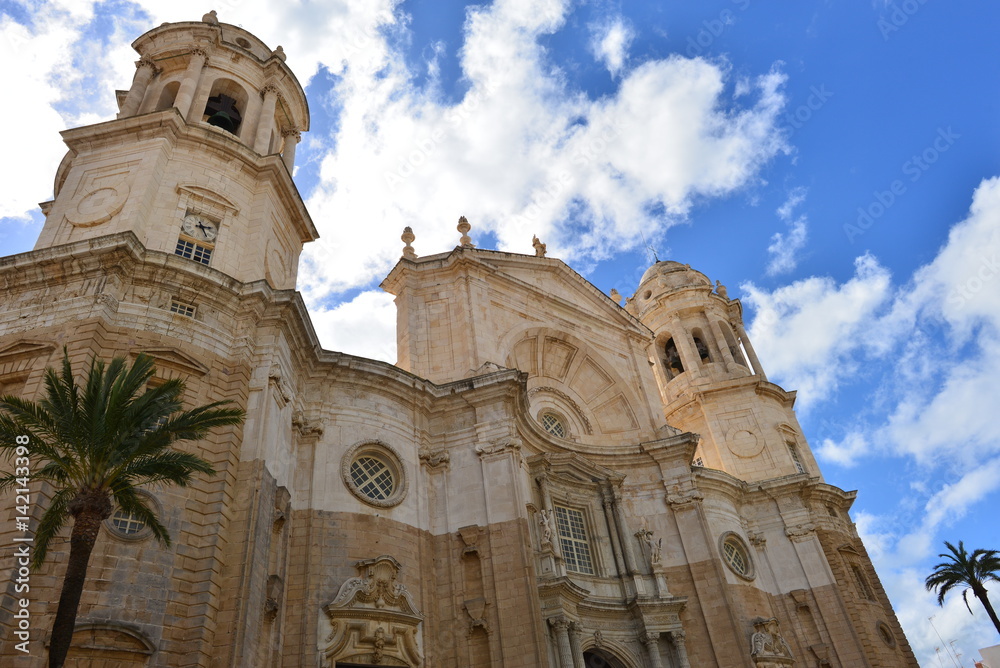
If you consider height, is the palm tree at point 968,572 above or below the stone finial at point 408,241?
below

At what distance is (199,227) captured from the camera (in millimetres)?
22156

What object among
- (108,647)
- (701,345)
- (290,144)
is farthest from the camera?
(701,345)

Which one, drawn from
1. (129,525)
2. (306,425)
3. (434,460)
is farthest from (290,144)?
(129,525)

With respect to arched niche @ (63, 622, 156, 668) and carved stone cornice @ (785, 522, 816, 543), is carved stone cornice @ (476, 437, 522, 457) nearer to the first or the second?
arched niche @ (63, 622, 156, 668)

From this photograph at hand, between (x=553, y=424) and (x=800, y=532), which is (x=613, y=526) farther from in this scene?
(x=800, y=532)

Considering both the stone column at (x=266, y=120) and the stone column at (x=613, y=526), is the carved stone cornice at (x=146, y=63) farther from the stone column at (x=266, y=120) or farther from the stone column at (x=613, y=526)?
the stone column at (x=613, y=526)

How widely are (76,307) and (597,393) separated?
21223 mm

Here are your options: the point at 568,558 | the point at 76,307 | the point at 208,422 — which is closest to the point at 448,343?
the point at 568,558

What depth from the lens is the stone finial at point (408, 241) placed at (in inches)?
1152

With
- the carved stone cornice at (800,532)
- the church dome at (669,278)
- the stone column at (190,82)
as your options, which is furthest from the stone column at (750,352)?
the stone column at (190,82)

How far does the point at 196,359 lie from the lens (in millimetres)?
17594

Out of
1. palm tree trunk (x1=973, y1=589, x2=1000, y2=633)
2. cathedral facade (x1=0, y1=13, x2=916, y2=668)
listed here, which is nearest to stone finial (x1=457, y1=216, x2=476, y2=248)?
cathedral facade (x1=0, y1=13, x2=916, y2=668)

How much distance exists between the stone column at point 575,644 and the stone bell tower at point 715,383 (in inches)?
620

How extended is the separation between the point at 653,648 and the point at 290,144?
75.5ft
